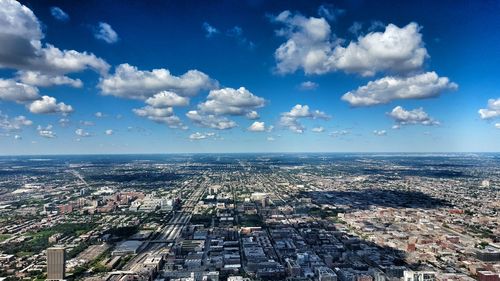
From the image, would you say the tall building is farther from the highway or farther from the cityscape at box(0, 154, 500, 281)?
the highway

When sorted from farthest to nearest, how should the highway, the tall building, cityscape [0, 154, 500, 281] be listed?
the highway → cityscape [0, 154, 500, 281] → the tall building

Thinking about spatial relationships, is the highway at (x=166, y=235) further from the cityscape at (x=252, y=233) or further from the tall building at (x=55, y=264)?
the tall building at (x=55, y=264)

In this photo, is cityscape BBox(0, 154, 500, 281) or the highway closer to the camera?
cityscape BBox(0, 154, 500, 281)

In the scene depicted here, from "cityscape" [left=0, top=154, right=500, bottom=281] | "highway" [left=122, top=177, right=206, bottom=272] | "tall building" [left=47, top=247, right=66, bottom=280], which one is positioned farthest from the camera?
"highway" [left=122, top=177, right=206, bottom=272]

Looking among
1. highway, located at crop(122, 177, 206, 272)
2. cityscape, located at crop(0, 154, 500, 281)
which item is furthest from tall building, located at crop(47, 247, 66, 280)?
highway, located at crop(122, 177, 206, 272)

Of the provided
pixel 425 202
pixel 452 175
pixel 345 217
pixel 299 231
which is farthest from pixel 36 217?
pixel 452 175

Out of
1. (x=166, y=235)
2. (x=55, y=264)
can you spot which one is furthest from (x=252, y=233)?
(x=55, y=264)

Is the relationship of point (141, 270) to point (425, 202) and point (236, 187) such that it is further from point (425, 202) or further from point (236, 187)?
point (236, 187)

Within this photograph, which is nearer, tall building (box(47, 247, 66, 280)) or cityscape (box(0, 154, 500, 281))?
tall building (box(47, 247, 66, 280))

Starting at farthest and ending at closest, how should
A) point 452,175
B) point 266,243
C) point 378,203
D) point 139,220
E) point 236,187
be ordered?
point 452,175 → point 236,187 → point 378,203 → point 139,220 → point 266,243

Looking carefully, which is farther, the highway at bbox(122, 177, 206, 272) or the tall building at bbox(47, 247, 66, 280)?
the highway at bbox(122, 177, 206, 272)

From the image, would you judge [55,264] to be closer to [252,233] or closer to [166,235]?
[166,235]
